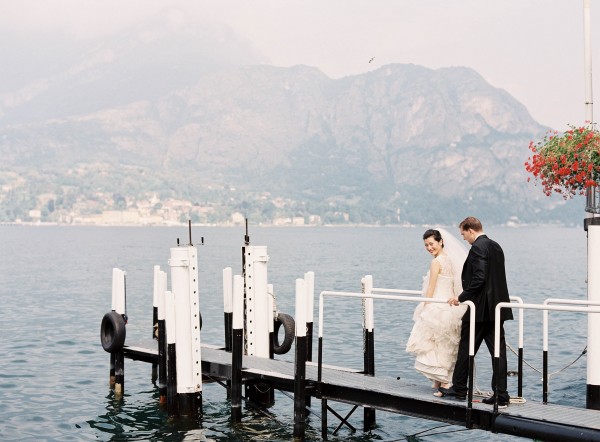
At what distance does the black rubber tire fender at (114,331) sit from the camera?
58.7 feet

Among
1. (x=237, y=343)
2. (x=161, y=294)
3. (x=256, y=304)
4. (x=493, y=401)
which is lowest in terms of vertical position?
(x=493, y=401)

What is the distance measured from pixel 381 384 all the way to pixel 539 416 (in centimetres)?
282

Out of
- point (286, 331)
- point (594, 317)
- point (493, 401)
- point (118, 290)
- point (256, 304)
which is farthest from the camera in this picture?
point (118, 290)

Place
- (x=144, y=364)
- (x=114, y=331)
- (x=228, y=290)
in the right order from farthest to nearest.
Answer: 1. (x=144, y=364)
2. (x=228, y=290)
3. (x=114, y=331)

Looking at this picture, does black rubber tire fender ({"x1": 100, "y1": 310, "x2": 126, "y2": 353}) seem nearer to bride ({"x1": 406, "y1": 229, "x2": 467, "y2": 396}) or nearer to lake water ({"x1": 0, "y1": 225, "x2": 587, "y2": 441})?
lake water ({"x1": 0, "y1": 225, "x2": 587, "y2": 441})

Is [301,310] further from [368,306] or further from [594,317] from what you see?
[594,317]

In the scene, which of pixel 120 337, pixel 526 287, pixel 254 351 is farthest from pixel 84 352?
pixel 526 287

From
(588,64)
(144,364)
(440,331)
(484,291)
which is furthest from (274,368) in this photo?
(144,364)

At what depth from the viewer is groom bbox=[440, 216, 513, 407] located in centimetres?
1122

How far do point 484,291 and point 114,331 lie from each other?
908 cm

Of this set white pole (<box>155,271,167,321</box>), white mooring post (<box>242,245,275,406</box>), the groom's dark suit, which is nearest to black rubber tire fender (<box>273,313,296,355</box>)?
white mooring post (<box>242,245,275,406</box>)

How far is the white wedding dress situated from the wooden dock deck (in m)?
0.41

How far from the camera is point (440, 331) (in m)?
12.1

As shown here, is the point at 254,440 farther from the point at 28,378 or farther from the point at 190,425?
the point at 28,378
